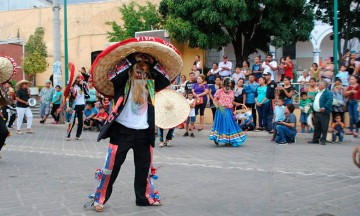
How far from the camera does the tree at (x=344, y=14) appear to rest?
72.5 feet

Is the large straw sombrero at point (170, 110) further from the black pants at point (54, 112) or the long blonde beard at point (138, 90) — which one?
the black pants at point (54, 112)

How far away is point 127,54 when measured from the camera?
547 centimetres

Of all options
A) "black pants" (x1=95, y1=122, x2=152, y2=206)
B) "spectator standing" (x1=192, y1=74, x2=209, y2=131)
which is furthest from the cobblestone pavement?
"spectator standing" (x1=192, y1=74, x2=209, y2=131)

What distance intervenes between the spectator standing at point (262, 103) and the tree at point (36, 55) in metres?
23.3

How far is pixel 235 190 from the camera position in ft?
21.2

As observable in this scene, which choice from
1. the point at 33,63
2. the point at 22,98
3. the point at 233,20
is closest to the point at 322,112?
the point at 233,20

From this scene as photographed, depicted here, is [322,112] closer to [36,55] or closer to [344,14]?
[344,14]

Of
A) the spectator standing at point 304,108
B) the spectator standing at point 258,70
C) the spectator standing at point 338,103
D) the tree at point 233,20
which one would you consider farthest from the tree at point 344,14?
the spectator standing at point 338,103

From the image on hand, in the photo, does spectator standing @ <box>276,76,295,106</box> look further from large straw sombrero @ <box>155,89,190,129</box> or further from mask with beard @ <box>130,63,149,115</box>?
mask with beard @ <box>130,63,149,115</box>

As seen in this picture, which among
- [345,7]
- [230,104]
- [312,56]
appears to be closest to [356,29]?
[345,7]

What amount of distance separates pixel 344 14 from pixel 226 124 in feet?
42.6

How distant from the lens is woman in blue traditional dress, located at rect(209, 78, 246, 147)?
1210 centimetres

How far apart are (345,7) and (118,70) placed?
19029 millimetres

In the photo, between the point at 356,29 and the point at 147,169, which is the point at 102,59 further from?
the point at 356,29
